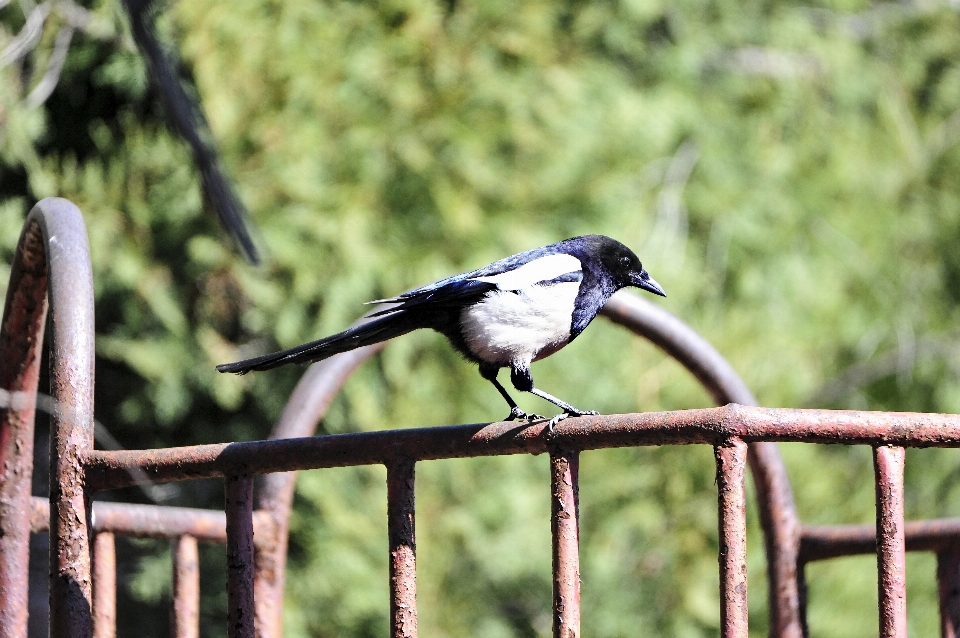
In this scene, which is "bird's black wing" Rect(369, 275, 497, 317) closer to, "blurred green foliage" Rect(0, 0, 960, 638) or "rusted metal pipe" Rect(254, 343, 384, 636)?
"rusted metal pipe" Rect(254, 343, 384, 636)

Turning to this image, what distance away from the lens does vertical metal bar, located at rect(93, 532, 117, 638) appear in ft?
6.66

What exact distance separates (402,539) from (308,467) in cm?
18

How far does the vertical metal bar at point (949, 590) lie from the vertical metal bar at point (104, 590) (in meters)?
1.58

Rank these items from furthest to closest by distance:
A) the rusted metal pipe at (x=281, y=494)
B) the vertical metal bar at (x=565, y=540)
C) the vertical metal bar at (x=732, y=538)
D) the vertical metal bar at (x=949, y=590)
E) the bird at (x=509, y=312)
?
Result: the bird at (x=509, y=312) < the rusted metal pipe at (x=281, y=494) < the vertical metal bar at (x=949, y=590) < the vertical metal bar at (x=565, y=540) < the vertical metal bar at (x=732, y=538)

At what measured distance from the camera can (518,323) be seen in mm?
2506

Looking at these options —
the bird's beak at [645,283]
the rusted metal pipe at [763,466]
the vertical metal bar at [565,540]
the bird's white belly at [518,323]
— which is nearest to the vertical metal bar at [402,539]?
the vertical metal bar at [565,540]

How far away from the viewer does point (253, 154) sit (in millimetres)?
3887

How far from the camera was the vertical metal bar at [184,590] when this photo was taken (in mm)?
2189

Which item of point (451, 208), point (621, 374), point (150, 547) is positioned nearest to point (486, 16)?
point (451, 208)

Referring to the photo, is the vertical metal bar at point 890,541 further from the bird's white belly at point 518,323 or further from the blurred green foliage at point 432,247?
the blurred green foliage at point 432,247

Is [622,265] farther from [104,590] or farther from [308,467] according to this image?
[104,590]

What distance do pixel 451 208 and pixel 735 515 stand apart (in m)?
2.61

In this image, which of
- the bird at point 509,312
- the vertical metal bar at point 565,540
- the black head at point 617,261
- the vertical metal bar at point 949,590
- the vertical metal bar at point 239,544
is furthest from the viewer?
the black head at point 617,261

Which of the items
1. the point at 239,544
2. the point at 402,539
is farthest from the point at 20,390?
the point at 402,539
